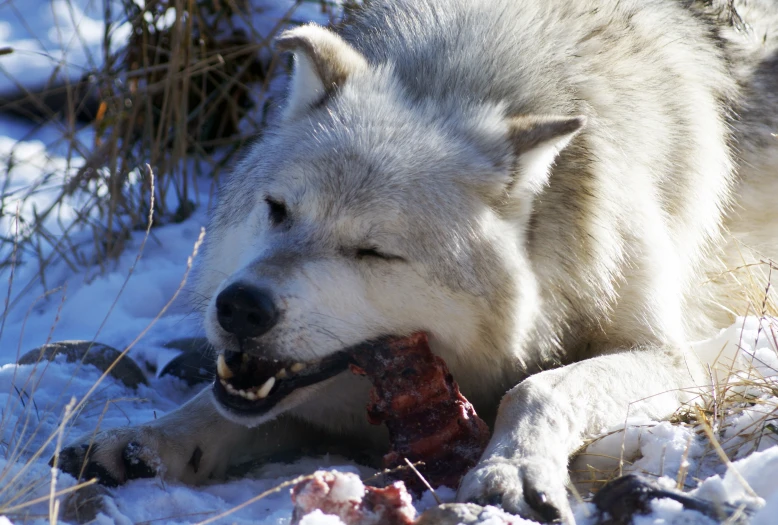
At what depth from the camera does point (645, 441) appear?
267 cm

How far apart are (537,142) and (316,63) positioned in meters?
0.85

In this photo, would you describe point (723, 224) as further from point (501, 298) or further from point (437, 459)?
point (437, 459)

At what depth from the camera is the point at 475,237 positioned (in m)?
2.86

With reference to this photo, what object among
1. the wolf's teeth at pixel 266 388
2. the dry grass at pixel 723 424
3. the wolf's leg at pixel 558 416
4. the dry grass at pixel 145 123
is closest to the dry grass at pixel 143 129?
the dry grass at pixel 145 123

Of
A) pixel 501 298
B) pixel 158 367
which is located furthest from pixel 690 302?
pixel 158 367

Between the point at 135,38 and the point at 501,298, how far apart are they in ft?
11.6

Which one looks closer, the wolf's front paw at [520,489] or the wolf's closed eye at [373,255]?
the wolf's front paw at [520,489]

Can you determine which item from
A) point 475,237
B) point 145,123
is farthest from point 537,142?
point 145,123

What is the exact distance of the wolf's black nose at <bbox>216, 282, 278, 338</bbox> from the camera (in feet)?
8.47

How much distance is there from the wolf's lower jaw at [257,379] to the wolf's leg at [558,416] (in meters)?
0.61

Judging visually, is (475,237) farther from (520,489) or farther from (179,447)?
(179,447)

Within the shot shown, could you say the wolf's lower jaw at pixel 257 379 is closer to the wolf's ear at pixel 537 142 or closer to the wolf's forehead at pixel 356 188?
the wolf's forehead at pixel 356 188

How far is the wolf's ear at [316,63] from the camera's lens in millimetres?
3123

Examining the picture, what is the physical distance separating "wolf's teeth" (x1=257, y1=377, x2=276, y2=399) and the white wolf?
12 millimetres
